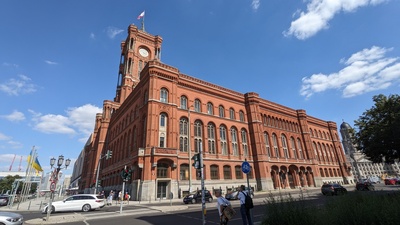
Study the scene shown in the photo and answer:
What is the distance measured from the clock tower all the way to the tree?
4994 centimetres

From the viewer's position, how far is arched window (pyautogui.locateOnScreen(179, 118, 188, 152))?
3453 centimetres

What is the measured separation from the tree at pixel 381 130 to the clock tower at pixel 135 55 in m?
49.9

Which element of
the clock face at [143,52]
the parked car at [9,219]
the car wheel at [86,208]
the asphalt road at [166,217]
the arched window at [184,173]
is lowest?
the asphalt road at [166,217]

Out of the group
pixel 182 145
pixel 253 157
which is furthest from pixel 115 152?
pixel 253 157

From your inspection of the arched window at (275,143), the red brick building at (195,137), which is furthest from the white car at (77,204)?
the arched window at (275,143)

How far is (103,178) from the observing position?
54.1 meters

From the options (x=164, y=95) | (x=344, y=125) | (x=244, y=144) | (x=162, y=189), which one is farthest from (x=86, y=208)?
(x=344, y=125)

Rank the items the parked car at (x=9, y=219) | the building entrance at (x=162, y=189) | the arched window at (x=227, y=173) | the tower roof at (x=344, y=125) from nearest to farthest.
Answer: the parked car at (x=9, y=219), the building entrance at (x=162, y=189), the arched window at (x=227, y=173), the tower roof at (x=344, y=125)

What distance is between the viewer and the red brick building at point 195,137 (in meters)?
30.8

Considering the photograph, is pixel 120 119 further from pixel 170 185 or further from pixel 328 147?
pixel 328 147

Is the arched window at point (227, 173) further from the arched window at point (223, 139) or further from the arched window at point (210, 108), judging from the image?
the arched window at point (210, 108)

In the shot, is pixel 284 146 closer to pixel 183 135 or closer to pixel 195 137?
pixel 195 137

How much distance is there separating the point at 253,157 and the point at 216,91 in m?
15.7

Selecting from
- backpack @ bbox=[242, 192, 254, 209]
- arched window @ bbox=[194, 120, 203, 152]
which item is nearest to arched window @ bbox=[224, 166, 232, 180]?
arched window @ bbox=[194, 120, 203, 152]
